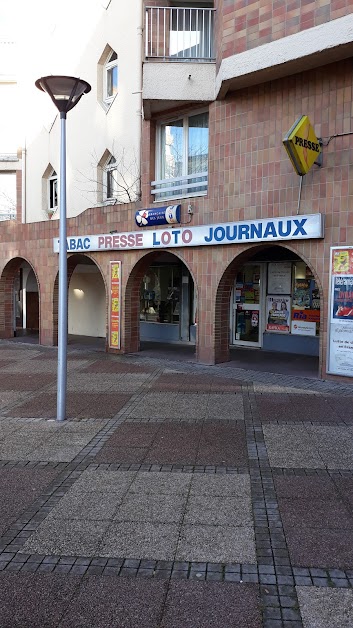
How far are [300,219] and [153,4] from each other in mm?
6894

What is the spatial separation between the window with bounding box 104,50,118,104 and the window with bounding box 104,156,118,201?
1.74 m

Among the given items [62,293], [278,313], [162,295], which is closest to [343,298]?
[278,313]

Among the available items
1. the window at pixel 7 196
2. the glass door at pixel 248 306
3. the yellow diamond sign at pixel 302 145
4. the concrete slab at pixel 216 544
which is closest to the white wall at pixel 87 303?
the window at pixel 7 196

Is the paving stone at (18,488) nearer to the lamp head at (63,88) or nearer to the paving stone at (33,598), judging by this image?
the paving stone at (33,598)

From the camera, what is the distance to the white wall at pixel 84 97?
1408cm

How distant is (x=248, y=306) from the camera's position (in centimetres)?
1477

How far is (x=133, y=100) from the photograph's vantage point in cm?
1398

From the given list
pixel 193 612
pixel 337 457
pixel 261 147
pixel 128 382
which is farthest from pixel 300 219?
pixel 193 612

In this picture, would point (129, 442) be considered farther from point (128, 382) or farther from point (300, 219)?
point (300, 219)

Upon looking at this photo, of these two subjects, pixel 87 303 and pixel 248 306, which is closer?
pixel 248 306

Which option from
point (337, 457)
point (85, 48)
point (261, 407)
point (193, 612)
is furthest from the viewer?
point (85, 48)

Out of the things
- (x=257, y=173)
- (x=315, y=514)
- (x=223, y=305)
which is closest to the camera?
(x=315, y=514)

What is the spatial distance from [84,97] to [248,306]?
783cm

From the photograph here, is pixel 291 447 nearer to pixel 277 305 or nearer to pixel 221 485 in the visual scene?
pixel 221 485
